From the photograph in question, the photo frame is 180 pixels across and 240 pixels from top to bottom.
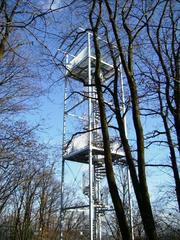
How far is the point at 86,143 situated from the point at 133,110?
8.57 m

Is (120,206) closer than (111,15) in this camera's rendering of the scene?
Yes

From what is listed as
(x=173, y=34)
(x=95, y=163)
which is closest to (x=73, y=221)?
(x=95, y=163)

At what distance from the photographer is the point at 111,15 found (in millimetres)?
9422

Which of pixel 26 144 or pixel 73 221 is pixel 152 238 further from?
pixel 73 221

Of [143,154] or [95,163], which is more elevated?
[95,163]

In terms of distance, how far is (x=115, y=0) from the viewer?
945 cm

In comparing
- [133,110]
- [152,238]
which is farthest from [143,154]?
[152,238]

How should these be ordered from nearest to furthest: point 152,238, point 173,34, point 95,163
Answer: point 152,238
point 173,34
point 95,163

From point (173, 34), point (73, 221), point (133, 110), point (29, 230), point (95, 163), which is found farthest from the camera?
point (73, 221)

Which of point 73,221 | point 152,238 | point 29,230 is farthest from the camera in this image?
point 73,221

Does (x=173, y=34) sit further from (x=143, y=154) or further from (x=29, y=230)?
(x=29, y=230)

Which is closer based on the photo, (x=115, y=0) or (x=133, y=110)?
(x=133, y=110)

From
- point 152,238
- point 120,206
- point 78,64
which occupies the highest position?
point 78,64

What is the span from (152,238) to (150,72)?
4386 mm
